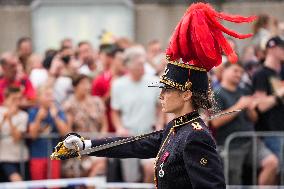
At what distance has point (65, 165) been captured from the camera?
10.6m

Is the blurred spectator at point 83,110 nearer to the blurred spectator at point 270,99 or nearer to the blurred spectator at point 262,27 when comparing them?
the blurred spectator at point 270,99

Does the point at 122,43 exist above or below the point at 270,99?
above

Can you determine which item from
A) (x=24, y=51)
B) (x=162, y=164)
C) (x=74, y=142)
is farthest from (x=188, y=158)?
(x=24, y=51)

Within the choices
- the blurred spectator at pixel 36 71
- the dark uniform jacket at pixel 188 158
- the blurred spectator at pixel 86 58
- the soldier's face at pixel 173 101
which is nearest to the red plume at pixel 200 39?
the soldier's face at pixel 173 101

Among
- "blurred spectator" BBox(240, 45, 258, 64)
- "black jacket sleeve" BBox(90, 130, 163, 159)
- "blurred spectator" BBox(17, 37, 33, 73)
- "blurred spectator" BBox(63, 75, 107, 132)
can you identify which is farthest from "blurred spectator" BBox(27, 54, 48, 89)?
"black jacket sleeve" BBox(90, 130, 163, 159)

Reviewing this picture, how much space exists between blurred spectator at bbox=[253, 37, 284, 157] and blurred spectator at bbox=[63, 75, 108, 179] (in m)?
1.72

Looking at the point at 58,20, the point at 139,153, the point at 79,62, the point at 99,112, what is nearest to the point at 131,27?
the point at 58,20

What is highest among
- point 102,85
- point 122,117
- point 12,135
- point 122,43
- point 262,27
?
point 262,27

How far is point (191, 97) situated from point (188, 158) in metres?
0.43

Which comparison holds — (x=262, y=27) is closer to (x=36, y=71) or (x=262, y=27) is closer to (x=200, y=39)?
(x=36, y=71)

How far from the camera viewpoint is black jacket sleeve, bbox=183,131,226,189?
5625mm

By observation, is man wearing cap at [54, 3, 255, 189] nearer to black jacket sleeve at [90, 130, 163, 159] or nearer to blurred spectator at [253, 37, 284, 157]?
black jacket sleeve at [90, 130, 163, 159]

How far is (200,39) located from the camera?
578cm

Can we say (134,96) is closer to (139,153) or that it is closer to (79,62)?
(79,62)
